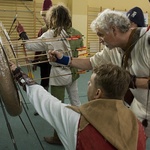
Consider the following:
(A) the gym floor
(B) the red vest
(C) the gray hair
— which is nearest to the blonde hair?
(B) the red vest

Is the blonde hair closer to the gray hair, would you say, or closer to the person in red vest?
the person in red vest

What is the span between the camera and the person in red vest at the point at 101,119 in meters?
0.80

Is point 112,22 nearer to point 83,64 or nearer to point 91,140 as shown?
point 83,64

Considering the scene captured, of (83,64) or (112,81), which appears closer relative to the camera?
(112,81)

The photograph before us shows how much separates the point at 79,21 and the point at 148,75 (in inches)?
200

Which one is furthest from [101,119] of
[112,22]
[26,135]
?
[26,135]

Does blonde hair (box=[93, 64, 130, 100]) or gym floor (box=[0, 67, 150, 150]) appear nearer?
blonde hair (box=[93, 64, 130, 100])

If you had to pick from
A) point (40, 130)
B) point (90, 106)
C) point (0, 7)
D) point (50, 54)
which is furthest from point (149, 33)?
point (0, 7)

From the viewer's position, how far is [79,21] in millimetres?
6320

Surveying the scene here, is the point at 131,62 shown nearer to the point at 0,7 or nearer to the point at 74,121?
the point at 74,121

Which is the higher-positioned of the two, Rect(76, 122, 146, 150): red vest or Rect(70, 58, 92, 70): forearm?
Rect(70, 58, 92, 70): forearm

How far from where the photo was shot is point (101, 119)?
2.68 feet

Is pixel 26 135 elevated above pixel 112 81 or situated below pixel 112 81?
below

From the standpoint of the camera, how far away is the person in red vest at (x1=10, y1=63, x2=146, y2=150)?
80cm
